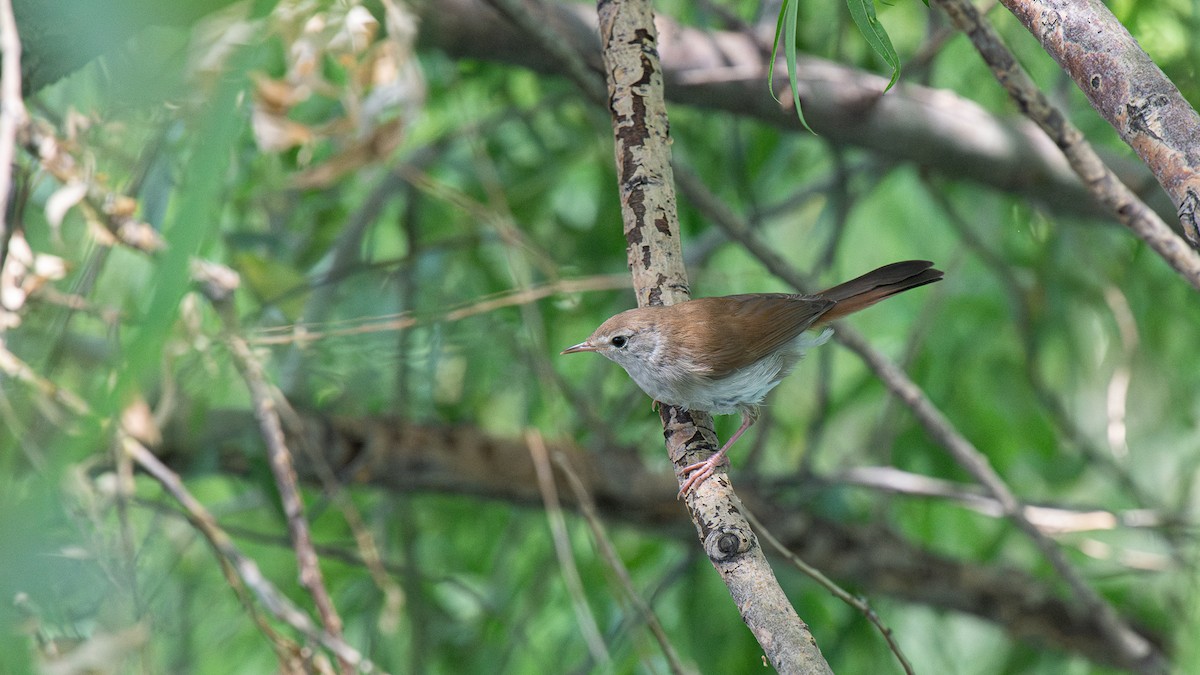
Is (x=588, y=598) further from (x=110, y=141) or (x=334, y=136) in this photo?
(x=110, y=141)

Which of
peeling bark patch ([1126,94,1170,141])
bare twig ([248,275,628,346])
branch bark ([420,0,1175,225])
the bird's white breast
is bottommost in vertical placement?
bare twig ([248,275,628,346])

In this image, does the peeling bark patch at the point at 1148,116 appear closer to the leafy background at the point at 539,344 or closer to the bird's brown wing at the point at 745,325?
the bird's brown wing at the point at 745,325

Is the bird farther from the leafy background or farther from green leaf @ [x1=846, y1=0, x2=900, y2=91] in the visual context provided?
green leaf @ [x1=846, y1=0, x2=900, y2=91]

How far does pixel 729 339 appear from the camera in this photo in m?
2.53

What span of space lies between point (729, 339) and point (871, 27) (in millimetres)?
1279

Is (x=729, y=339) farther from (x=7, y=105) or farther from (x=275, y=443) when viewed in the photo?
(x=7, y=105)

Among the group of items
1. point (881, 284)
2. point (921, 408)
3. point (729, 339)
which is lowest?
point (921, 408)

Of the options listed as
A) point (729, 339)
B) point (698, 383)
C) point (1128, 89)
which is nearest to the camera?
point (1128, 89)

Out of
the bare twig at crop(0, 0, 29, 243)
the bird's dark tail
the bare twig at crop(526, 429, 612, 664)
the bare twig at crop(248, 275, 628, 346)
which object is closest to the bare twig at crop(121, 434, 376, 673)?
the bare twig at crop(248, 275, 628, 346)

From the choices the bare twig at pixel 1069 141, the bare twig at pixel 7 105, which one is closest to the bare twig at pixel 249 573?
the bare twig at pixel 7 105

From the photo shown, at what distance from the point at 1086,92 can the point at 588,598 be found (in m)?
2.88

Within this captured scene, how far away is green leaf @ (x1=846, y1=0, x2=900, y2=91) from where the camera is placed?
128 centimetres

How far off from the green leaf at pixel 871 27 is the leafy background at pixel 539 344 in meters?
1.52

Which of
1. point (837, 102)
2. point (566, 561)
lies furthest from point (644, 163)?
point (837, 102)
